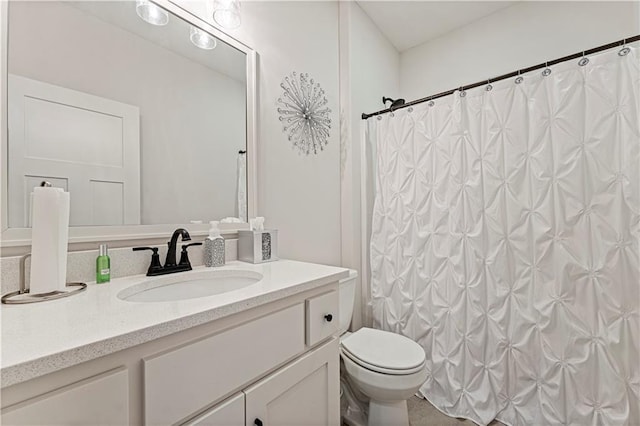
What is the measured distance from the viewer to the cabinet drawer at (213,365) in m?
0.57

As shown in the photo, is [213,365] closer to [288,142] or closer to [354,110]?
[288,142]

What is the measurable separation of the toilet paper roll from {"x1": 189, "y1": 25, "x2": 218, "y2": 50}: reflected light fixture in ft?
2.68

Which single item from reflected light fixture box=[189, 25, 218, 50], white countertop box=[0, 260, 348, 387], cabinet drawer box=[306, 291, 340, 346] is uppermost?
reflected light fixture box=[189, 25, 218, 50]

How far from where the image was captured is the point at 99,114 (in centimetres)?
93

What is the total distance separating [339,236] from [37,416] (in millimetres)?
1654

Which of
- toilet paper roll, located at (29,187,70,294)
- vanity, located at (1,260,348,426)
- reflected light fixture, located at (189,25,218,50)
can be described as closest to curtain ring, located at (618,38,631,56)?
vanity, located at (1,260,348,426)

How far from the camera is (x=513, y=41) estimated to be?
6.79ft

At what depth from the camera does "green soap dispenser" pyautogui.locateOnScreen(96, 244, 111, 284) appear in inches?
34.3

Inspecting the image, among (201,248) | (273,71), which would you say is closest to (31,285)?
(201,248)

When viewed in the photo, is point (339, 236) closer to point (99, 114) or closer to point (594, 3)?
point (99, 114)

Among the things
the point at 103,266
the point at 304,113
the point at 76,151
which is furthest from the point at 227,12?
the point at 103,266

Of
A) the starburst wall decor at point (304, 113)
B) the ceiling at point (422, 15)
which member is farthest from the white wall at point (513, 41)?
the starburst wall decor at point (304, 113)

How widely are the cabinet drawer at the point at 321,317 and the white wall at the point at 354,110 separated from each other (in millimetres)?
916

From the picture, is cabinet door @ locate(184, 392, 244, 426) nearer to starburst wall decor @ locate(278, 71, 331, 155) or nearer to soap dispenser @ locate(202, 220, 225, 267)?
soap dispenser @ locate(202, 220, 225, 267)
